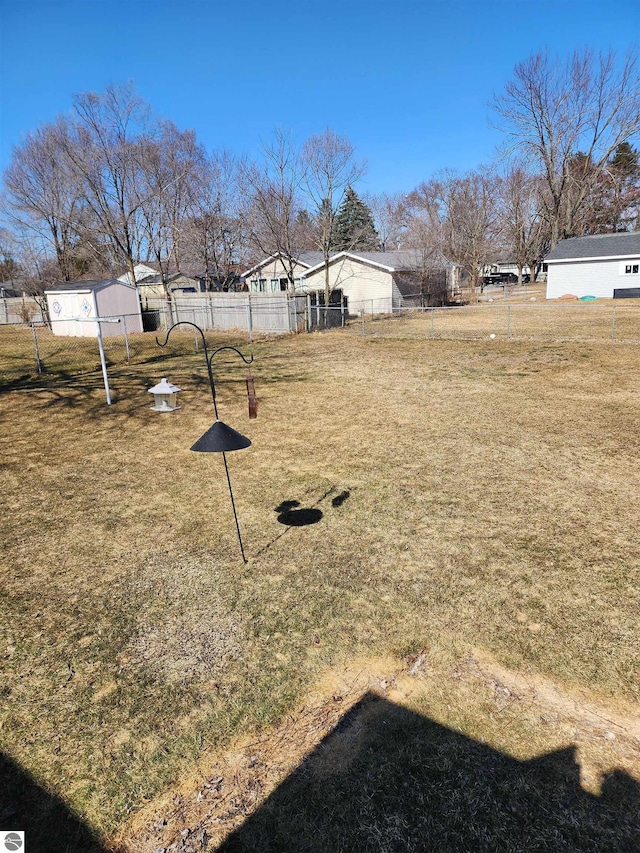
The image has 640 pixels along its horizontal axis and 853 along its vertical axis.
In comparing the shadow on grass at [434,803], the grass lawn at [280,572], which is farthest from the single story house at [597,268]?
the shadow on grass at [434,803]

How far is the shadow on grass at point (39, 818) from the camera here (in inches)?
100

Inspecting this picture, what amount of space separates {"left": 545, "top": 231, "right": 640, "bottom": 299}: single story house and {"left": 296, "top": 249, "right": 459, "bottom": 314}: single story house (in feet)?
28.0

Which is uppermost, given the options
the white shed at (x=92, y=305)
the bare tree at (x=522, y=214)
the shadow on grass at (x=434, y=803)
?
the bare tree at (x=522, y=214)

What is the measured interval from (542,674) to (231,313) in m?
24.7

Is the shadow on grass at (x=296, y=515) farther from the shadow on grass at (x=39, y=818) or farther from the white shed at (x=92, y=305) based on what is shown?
the white shed at (x=92, y=305)

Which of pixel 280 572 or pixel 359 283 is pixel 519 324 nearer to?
pixel 359 283

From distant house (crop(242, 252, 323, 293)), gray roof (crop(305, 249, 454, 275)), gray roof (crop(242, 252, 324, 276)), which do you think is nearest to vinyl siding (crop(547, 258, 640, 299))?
gray roof (crop(305, 249, 454, 275))

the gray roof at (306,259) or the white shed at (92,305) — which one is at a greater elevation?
the gray roof at (306,259)

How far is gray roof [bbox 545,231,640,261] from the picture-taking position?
32.8m

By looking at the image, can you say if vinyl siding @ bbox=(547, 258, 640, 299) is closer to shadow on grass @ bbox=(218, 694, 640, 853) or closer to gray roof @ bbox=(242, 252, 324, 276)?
gray roof @ bbox=(242, 252, 324, 276)

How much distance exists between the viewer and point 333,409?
10.8m

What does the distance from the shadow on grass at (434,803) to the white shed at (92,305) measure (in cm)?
2357

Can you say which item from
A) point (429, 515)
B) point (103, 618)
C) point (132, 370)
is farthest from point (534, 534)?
point (132, 370)

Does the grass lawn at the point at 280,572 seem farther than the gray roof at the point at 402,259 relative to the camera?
No
